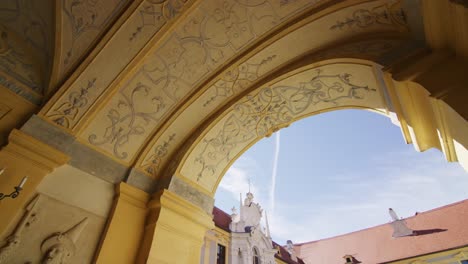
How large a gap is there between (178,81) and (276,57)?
1498mm

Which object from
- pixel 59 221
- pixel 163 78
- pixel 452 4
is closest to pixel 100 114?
pixel 163 78

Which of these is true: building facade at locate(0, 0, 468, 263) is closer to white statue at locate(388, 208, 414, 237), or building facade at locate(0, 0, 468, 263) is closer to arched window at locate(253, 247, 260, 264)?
arched window at locate(253, 247, 260, 264)

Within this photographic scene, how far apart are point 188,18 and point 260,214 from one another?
43.3 ft

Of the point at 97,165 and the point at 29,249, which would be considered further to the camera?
the point at 97,165

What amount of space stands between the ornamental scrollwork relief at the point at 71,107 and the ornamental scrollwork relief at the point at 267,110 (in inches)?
70.5

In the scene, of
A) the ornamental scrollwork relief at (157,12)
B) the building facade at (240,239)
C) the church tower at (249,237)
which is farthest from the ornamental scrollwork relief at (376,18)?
the church tower at (249,237)

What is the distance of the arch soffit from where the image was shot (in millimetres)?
3180

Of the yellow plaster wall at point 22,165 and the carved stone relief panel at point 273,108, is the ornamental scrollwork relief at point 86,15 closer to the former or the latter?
the yellow plaster wall at point 22,165

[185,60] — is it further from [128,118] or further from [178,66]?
[128,118]

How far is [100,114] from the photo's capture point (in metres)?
3.49

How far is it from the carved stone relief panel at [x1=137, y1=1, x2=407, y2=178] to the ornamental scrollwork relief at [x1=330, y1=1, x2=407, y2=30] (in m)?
0.02

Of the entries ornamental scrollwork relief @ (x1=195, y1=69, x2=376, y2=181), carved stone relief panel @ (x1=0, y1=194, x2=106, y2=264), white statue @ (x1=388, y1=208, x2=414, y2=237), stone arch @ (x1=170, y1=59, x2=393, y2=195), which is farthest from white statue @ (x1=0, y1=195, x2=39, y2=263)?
white statue @ (x1=388, y1=208, x2=414, y2=237)

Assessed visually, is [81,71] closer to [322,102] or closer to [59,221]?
[59,221]

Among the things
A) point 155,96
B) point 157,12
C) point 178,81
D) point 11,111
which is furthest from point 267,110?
point 11,111
